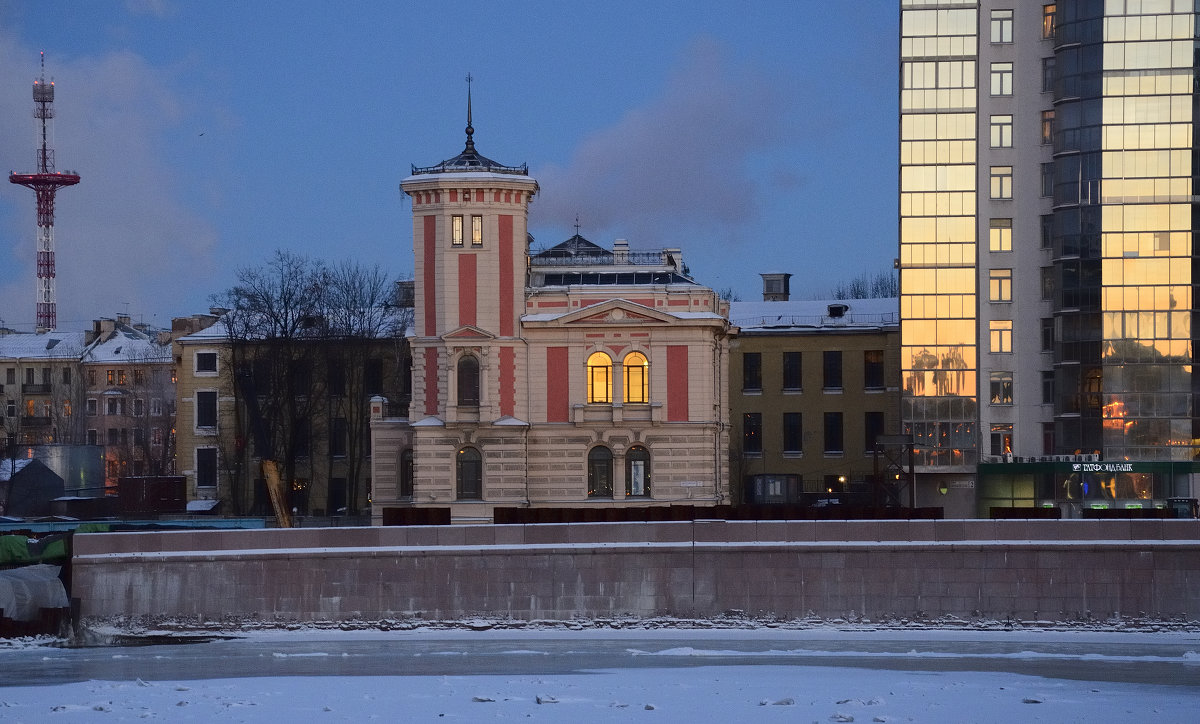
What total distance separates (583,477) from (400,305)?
2245 cm

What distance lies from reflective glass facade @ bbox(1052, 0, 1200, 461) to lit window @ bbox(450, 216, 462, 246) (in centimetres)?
2426

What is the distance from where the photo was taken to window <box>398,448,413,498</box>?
216 feet

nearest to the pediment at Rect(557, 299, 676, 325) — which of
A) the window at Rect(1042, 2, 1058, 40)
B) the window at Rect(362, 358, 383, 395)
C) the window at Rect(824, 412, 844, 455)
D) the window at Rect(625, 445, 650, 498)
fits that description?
the window at Rect(625, 445, 650, 498)

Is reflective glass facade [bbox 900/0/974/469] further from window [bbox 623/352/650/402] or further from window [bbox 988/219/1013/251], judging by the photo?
window [bbox 623/352/650/402]

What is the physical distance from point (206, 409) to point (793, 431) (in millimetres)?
28357

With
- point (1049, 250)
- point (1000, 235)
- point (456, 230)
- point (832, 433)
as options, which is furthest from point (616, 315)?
point (832, 433)

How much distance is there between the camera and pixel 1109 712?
29.8 metres

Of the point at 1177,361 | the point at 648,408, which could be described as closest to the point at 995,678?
the point at 648,408

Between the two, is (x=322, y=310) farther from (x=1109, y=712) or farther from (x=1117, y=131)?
(x=1109, y=712)

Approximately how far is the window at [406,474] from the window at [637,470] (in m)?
9.33

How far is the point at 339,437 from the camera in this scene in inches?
3024

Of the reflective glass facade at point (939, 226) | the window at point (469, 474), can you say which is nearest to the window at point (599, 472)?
the window at point (469, 474)

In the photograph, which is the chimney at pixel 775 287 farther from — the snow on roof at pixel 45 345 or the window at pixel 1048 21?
the snow on roof at pixel 45 345

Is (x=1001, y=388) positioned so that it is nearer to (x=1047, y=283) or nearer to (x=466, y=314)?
(x=1047, y=283)
